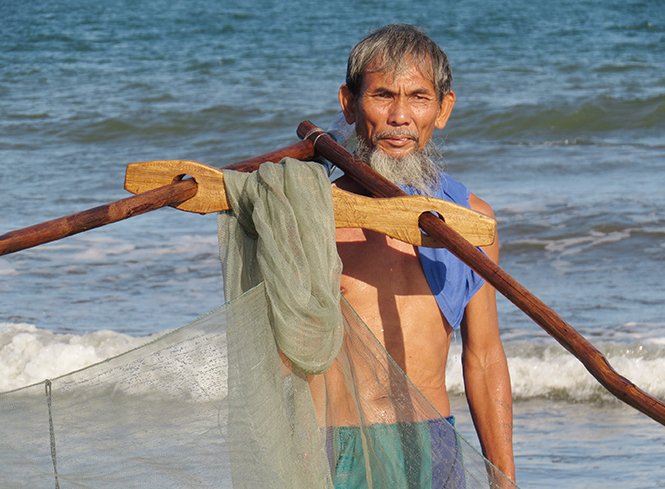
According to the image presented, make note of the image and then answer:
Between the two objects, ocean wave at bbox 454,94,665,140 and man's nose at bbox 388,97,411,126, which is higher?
man's nose at bbox 388,97,411,126

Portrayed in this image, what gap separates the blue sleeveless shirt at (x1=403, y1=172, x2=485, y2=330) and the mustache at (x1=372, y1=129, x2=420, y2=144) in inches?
5.6

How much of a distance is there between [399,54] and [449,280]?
587mm

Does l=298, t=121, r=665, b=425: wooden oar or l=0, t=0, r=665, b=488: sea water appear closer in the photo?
l=298, t=121, r=665, b=425: wooden oar

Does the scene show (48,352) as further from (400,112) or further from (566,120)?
(566,120)

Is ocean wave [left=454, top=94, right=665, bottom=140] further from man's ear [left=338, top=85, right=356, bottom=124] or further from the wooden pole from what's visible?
the wooden pole

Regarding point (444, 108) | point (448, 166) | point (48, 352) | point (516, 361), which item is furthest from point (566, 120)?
point (444, 108)

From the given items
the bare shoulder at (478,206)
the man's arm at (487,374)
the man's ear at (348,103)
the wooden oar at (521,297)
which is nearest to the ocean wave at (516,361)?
the man's arm at (487,374)

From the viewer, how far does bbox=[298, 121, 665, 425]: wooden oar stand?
1393 millimetres

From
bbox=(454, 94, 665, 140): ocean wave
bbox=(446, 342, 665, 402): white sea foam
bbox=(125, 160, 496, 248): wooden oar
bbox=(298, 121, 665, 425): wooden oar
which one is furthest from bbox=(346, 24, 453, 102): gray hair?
bbox=(454, 94, 665, 140): ocean wave

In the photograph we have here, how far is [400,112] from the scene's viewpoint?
2152 mm

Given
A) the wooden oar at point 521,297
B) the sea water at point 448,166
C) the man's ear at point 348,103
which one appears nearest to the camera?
the wooden oar at point 521,297

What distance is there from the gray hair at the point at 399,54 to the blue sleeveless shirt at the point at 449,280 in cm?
31

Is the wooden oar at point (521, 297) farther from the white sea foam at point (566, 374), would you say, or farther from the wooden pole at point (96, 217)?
the white sea foam at point (566, 374)

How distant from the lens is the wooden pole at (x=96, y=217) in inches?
59.4
